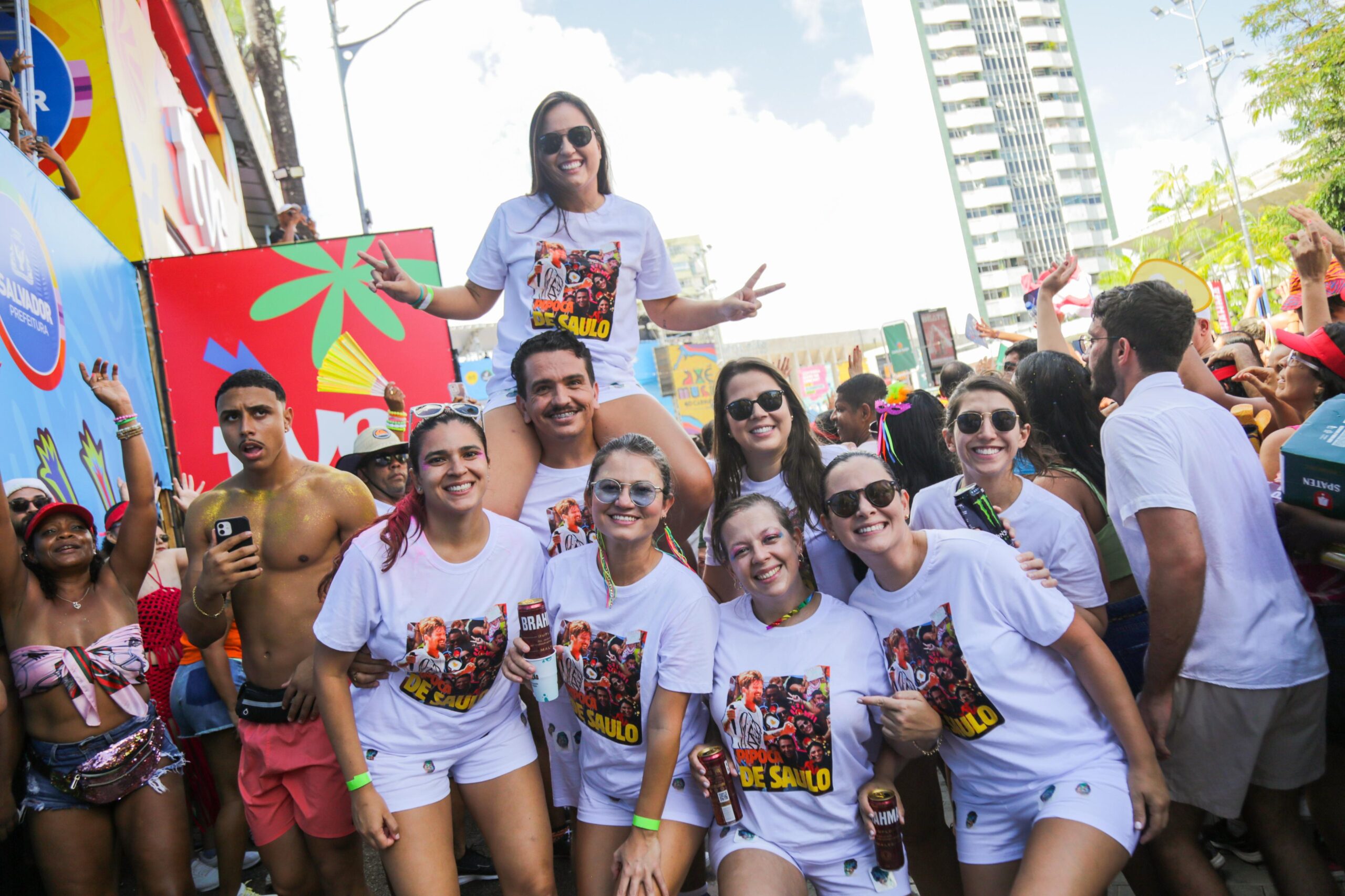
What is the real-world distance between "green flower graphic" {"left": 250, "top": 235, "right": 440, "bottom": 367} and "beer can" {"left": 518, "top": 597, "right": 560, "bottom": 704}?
484 cm

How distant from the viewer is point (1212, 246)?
4066 centimetres

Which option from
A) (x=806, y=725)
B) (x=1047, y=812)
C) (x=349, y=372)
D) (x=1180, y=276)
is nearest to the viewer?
(x=1047, y=812)

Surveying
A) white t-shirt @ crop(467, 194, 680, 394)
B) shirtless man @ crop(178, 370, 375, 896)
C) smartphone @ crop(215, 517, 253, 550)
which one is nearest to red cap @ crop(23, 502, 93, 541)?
shirtless man @ crop(178, 370, 375, 896)

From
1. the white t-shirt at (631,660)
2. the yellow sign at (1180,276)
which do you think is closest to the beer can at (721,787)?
the white t-shirt at (631,660)

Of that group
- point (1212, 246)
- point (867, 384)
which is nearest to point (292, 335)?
point (867, 384)

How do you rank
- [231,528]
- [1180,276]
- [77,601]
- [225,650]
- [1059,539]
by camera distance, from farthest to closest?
[1180,276] → [225,650] → [77,601] → [231,528] → [1059,539]

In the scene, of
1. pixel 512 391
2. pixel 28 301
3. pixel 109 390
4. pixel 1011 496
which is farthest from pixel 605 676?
pixel 28 301

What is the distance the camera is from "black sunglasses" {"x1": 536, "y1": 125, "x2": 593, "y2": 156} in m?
3.75

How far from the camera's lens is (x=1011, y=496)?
10.7 ft

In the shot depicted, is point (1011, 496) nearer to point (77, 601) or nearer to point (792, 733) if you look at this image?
point (792, 733)

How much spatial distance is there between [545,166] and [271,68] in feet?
56.5

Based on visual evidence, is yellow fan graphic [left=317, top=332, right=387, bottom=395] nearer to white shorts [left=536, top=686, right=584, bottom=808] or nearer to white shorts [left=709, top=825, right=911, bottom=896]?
white shorts [left=536, top=686, right=584, bottom=808]

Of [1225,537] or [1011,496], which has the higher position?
[1011,496]

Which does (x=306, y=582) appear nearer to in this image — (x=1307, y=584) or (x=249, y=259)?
(x=1307, y=584)
